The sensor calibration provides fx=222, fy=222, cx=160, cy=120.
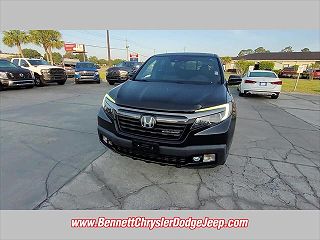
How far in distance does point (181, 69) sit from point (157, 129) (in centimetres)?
181

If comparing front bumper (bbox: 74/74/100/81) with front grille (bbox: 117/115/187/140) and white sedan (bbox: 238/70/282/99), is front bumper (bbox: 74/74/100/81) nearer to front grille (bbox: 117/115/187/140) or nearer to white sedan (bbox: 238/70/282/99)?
white sedan (bbox: 238/70/282/99)

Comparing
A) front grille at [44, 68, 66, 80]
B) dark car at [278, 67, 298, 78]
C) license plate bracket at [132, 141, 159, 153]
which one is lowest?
dark car at [278, 67, 298, 78]

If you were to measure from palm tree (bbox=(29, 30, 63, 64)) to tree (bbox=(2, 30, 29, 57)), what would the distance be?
6.13ft

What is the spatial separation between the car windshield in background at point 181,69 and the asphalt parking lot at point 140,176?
4.83ft

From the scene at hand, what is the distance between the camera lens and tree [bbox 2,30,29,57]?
1545 inches

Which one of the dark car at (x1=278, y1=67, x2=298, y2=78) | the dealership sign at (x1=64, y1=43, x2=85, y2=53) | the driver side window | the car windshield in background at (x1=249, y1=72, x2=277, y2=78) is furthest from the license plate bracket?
the dealership sign at (x1=64, y1=43, x2=85, y2=53)

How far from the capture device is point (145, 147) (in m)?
2.68

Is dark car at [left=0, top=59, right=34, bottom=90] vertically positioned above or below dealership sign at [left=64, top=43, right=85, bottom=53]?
below

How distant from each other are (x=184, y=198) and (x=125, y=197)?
0.74 meters

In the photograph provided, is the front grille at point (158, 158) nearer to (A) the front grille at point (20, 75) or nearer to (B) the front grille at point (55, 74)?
(A) the front grille at point (20, 75)

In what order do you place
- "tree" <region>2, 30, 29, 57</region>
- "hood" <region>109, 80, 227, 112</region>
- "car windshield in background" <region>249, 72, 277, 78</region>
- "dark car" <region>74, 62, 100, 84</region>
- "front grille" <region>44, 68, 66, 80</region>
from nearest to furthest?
"hood" <region>109, 80, 227, 112</region>, "car windshield in background" <region>249, 72, 277, 78</region>, "front grille" <region>44, 68, 66, 80</region>, "dark car" <region>74, 62, 100, 84</region>, "tree" <region>2, 30, 29, 57</region>

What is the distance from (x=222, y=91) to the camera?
10.5ft

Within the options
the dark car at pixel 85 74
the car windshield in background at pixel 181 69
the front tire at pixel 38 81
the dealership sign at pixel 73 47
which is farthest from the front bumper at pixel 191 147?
the dealership sign at pixel 73 47

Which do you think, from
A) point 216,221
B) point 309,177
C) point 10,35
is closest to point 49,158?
point 216,221
